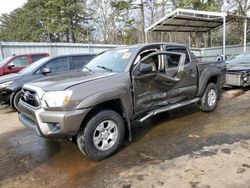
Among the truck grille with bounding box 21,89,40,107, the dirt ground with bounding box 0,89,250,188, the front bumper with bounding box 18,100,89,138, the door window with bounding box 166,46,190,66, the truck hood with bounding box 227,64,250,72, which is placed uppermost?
the door window with bounding box 166,46,190,66

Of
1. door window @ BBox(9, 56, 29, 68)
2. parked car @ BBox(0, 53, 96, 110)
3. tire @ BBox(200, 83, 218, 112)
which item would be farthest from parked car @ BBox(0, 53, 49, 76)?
tire @ BBox(200, 83, 218, 112)

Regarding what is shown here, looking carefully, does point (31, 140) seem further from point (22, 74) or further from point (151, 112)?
point (22, 74)

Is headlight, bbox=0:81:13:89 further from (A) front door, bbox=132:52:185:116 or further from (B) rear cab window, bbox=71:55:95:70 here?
(A) front door, bbox=132:52:185:116

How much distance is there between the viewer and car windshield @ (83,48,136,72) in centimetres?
431

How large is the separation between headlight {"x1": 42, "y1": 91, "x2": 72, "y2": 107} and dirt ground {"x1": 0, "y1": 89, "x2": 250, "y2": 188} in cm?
99

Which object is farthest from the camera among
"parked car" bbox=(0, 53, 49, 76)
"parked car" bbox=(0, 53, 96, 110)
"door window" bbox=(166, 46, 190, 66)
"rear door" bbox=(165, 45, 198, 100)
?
"parked car" bbox=(0, 53, 49, 76)

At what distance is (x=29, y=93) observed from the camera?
3.87 metres

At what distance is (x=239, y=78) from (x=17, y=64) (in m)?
8.35

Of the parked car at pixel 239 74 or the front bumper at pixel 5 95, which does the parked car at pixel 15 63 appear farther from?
the parked car at pixel 239 74

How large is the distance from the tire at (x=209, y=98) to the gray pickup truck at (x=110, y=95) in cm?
52

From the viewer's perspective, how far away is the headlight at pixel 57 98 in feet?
→ 10.9

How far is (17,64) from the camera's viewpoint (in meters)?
9.49

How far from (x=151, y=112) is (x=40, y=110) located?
78.9 inches

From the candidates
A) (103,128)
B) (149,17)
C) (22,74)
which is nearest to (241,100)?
(103,128)
